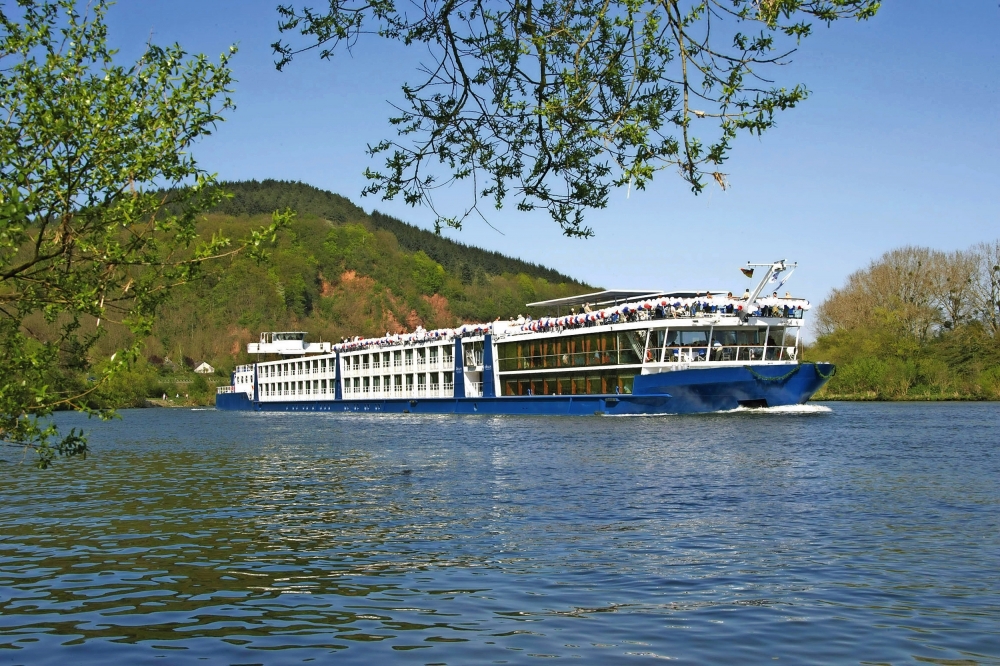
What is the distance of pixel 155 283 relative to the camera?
32.9ft

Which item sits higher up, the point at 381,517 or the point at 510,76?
the point at 510,76

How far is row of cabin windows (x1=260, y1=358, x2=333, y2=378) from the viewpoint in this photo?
290 ft

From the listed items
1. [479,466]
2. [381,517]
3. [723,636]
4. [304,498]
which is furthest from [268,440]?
[723,636]

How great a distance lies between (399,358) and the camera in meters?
75.9

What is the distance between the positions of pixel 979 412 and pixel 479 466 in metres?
39.5

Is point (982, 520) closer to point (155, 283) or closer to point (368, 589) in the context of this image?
point (368, 589)

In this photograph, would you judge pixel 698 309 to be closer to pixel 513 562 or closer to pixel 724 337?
pixel 724 337

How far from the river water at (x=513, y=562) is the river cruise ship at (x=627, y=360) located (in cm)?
2024

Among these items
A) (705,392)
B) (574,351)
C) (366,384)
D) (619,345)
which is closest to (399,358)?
(366,384)

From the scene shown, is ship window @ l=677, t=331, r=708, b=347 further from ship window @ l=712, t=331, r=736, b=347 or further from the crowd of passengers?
the crowd of passengers

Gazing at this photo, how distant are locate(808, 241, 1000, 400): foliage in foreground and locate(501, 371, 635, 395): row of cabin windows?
3613 centimetres

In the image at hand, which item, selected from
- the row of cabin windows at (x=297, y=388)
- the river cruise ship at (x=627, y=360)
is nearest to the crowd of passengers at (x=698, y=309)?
the river cruise ship at (x=627, y=360)

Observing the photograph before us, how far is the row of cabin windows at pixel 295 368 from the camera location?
290 feet

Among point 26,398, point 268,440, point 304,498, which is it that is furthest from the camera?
point 268,440
